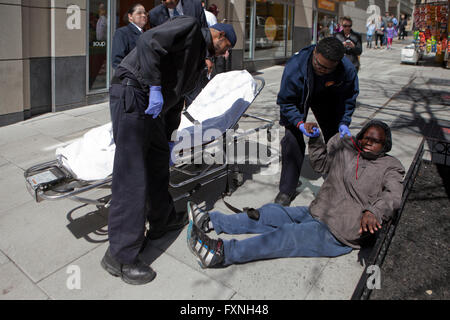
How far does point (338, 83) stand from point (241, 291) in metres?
2.21

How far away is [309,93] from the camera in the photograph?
3.68 m

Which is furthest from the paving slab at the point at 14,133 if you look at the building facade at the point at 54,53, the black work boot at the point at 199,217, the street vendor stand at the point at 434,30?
the street vendor stand at the point at 434,30

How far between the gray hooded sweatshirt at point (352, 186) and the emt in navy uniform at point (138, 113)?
4.39 feet

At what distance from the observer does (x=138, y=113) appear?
2689 mm

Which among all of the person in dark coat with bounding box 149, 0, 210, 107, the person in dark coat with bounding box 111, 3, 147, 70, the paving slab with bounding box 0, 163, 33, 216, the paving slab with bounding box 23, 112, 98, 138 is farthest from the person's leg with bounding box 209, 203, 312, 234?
the paving slab with bounding box 23, 112, 98, 138

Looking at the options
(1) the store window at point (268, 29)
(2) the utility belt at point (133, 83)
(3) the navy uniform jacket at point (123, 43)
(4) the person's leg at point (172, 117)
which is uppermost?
(1) the store window at point (268, 29)

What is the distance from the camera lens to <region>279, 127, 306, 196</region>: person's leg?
12.9ft

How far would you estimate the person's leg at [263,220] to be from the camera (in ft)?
10.7

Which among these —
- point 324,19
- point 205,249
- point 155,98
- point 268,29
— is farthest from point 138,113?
point 324,19

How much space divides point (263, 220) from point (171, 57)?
1.52 metres

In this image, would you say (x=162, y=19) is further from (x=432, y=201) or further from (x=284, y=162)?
(x=432, y=201)

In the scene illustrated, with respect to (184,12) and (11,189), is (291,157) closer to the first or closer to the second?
(184,12)

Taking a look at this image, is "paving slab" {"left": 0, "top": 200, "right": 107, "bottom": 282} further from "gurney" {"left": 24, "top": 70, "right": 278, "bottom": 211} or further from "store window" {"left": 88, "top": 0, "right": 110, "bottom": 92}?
"store window" {"left": 88, "top": 0, "right": 110, "bottom": 92}

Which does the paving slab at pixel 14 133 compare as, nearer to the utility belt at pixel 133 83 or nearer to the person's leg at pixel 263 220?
the utility belt at pixel 133 83
